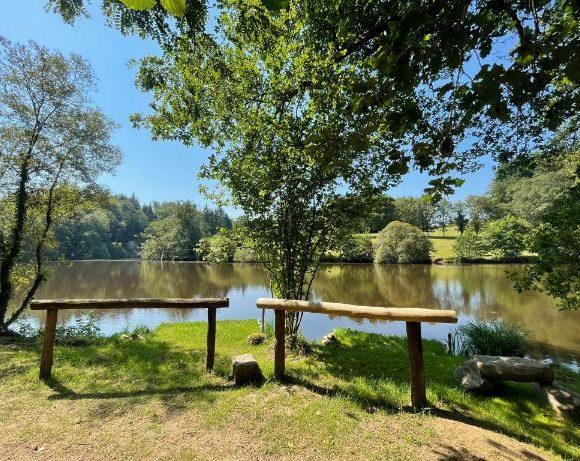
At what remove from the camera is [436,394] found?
462cm

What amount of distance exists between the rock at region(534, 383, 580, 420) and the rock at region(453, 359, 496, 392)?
2.10 feet

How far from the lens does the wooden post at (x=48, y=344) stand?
507 cm

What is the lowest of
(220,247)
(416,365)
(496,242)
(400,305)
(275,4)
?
(400,305)

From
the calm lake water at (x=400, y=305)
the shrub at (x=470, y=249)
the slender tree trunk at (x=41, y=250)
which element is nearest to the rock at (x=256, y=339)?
the calm lake water at (x=400, y=305)

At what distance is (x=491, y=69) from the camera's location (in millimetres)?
2135

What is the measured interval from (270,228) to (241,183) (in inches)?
43.7

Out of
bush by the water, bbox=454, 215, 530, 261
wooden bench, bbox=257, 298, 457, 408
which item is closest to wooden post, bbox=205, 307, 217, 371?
wooden bench, bbox=257, 298, 457, 408

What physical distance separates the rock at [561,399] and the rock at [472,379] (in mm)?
639

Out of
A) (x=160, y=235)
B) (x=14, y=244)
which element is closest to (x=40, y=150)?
(x=14, y=244)

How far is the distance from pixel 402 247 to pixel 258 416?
4486cm

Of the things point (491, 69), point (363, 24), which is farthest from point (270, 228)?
point (491, 69)

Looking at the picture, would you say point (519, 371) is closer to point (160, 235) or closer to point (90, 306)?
point (90, 306)

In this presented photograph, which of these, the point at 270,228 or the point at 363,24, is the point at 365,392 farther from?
the point at 363,24

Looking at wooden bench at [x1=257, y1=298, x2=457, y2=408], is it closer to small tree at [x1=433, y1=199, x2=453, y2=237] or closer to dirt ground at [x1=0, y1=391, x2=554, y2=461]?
dirt ground at [x1=0, y1=391, x2=554, y2=461]
